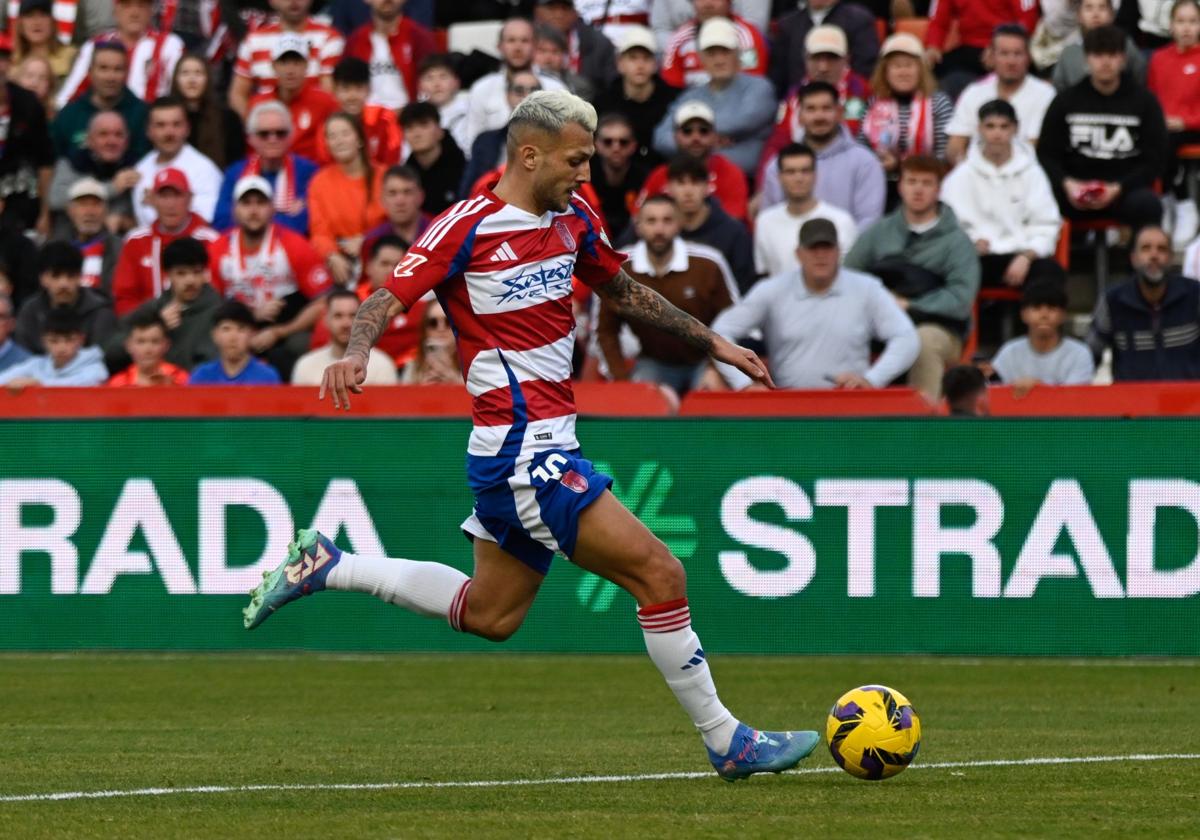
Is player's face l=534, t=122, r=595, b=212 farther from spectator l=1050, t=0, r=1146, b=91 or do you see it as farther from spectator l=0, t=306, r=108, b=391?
spectator l=1050, t=0, r=1146, b=91

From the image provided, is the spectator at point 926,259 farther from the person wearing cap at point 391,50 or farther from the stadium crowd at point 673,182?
the person wearing cap at point 391,50

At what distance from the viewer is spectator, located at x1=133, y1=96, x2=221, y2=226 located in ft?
57.6

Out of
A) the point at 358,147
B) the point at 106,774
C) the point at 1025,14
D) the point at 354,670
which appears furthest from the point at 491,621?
the point at 1025,14

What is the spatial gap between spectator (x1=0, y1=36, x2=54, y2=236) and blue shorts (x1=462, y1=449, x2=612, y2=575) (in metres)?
12.1

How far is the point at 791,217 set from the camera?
1562 cm

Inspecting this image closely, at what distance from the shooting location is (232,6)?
797 inches

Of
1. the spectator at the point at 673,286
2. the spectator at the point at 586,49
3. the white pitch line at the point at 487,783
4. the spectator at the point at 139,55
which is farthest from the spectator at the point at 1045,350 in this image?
the spectator at the point at 139,55

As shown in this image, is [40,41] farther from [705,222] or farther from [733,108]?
→ [705,222]

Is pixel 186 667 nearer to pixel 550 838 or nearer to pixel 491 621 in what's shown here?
pixel 491 621

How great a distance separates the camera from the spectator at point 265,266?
16.2 meters

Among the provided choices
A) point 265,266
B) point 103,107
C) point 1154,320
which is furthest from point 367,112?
point 1154,320

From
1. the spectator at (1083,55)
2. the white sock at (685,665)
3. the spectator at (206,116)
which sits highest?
the spectator at (1083,55)

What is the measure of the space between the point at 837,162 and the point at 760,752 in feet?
30.2

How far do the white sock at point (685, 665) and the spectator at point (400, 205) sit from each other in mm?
8678
